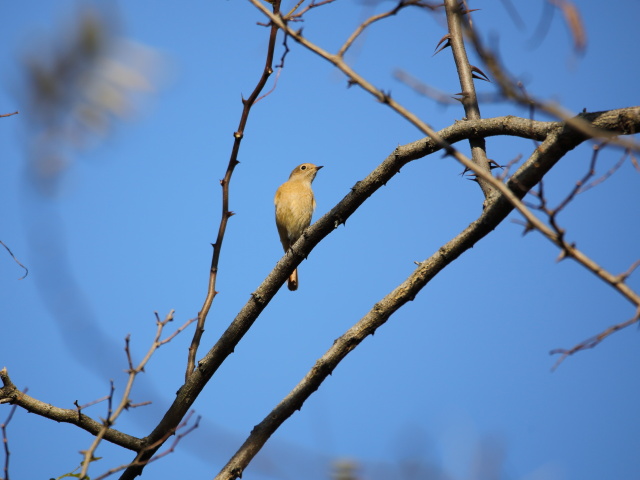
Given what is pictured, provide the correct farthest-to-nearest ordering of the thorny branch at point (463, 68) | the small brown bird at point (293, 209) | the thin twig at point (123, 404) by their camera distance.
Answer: the small brown bird at point (293, 209), the thorny branch at point (463, 68), the thin twig at point (123, 404)

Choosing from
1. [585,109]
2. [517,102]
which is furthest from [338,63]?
[585,109]

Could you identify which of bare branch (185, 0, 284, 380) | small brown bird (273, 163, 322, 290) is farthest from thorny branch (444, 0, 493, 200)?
small brown bird (273, 163, 322, 290)

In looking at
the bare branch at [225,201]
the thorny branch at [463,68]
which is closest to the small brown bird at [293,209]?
the thorny branch at [463,68]

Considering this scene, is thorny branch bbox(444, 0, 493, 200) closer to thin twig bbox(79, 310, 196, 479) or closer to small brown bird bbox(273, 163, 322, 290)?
thin twig bbox(79, 310, 196, 479)

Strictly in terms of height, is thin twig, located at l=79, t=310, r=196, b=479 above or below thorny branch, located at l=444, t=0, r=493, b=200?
below

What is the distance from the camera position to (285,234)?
8969 millimetres

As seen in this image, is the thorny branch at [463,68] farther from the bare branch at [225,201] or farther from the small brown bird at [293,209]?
the small brown bird at [293,209]

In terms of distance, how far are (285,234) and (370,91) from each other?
695 cm

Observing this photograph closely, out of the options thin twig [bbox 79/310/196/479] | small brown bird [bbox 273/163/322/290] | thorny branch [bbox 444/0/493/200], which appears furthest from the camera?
small brown bird [bbox 273/163/322/290]

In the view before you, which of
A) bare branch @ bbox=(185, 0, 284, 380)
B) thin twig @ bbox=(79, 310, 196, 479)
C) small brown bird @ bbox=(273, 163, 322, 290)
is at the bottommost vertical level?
thin twig @ bbox=(79, 310, 196, 479)

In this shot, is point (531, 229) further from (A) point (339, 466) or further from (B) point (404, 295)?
(B) point (404, 295)

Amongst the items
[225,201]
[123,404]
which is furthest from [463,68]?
[123,404]

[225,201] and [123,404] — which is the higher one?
[225,201]

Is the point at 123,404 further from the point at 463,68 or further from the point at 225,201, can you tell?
the point at 463,68
